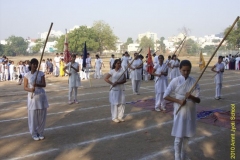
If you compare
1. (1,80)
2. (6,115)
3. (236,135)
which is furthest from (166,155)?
(1,80)

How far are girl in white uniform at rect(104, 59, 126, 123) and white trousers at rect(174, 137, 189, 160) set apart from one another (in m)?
3.38

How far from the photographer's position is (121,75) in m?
7.72

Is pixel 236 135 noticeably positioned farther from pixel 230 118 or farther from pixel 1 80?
pixel 1 80

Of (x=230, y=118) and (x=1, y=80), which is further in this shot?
(x=1, y=80)

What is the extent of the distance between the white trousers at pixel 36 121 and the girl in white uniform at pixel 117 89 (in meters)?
2.18

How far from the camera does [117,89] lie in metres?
7.79

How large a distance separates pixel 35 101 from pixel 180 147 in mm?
3473

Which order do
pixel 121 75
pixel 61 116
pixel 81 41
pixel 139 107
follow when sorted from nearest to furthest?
pixel 121 75 → pixel 61 116 → pixel 139 107 → pixel 81 41

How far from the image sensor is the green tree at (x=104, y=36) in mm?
60906

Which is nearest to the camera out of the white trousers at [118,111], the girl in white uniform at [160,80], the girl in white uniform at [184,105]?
the girl in white uniform at [184,105]

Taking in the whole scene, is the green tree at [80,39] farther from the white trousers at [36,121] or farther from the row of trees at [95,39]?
the white trousers at [36,121]

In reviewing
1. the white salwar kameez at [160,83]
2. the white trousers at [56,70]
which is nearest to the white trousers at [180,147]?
the white salwar kameez at [160,83]

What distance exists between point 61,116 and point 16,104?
303cm

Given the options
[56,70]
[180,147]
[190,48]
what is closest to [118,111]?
[180,147]
